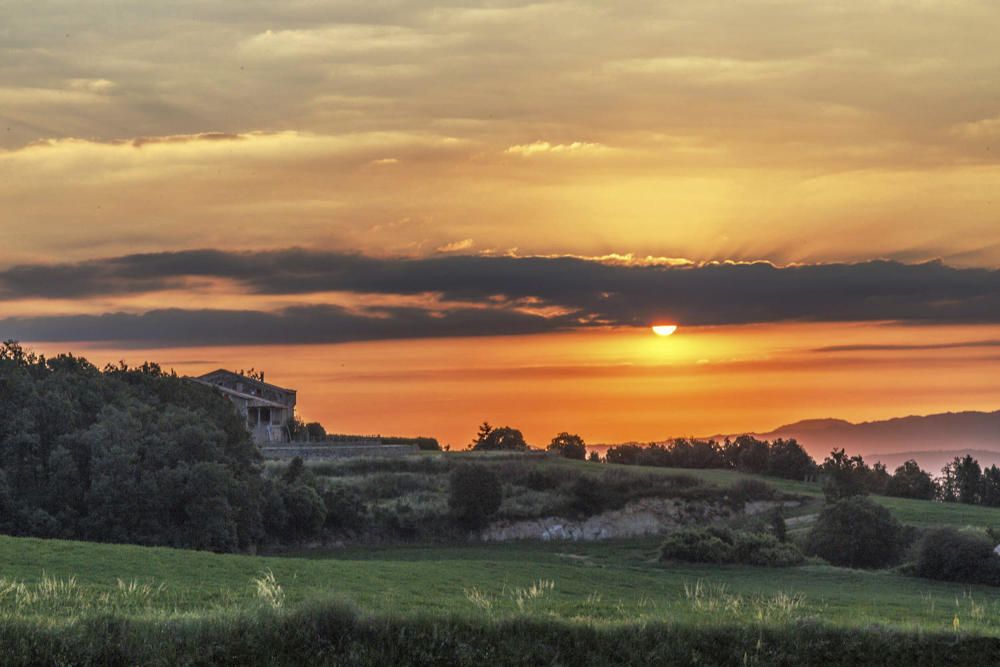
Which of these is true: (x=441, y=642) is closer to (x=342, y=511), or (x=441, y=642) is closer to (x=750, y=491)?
(x=342, y=511)

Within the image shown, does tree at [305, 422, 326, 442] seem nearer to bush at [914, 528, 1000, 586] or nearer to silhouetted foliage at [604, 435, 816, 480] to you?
silhouetted foliage at [604, 435, 816, 480]

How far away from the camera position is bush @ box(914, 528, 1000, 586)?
4888cm

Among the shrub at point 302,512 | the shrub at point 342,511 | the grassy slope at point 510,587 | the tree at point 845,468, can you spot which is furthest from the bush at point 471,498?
the tree at point 845,468

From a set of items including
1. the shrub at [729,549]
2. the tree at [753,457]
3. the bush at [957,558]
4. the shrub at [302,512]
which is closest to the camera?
the bush at [957,558]

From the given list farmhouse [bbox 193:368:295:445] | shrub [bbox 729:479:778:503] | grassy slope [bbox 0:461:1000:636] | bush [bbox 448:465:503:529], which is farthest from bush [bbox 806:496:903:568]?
farmhouse [bbox 193:368:295:445]

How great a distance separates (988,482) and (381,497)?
49622 mm

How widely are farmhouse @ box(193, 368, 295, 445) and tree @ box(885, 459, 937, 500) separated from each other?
180ft

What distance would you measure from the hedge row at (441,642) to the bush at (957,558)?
27.9 meters

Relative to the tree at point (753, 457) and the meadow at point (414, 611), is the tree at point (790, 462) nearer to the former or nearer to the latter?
the tree at point (753, 457)

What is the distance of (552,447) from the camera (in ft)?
388

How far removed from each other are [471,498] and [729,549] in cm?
2105

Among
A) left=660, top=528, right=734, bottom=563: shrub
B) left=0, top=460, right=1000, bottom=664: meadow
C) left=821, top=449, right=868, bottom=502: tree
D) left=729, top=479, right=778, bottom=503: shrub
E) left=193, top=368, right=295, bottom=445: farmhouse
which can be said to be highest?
left=193, top=368, right=295, bottom=445: farmhouse

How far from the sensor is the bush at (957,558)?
160ft

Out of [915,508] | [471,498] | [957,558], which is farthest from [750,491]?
[957,558]
